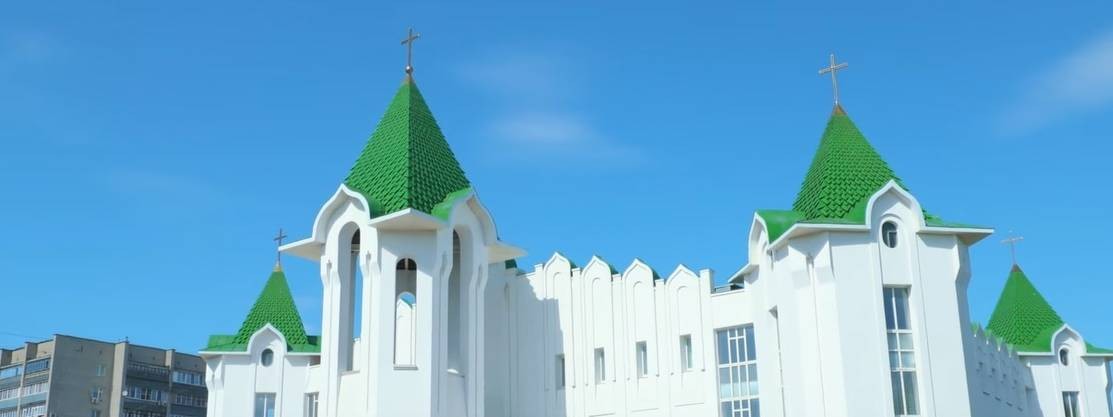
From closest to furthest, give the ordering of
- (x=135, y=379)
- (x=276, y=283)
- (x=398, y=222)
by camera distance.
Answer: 1. (x=398, y=222)
2. (x=276, y=283)
3. (x=135, y=379)

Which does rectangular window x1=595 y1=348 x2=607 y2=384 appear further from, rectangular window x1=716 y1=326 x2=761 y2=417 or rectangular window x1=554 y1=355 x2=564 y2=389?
rectangular window x1=716 y1=326 x2=761 y2=417

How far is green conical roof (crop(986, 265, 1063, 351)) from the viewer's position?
3316 centimetres

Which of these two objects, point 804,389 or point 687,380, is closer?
point 804,389

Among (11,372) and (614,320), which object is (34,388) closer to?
(11,372)

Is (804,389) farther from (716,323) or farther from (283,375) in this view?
(283,375)

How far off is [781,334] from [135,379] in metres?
56.9

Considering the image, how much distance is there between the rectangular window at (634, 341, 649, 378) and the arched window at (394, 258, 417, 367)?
5.29 metres

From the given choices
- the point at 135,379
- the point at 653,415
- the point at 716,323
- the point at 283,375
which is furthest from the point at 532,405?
the point at 135,379

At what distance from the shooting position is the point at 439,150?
2633cm

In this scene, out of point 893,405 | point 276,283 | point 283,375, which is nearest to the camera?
point 893,405

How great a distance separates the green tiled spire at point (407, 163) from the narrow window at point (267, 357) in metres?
6.96

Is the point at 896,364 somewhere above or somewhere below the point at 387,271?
below

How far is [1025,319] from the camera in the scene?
111 ft

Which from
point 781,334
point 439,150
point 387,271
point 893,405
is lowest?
point 893,405
